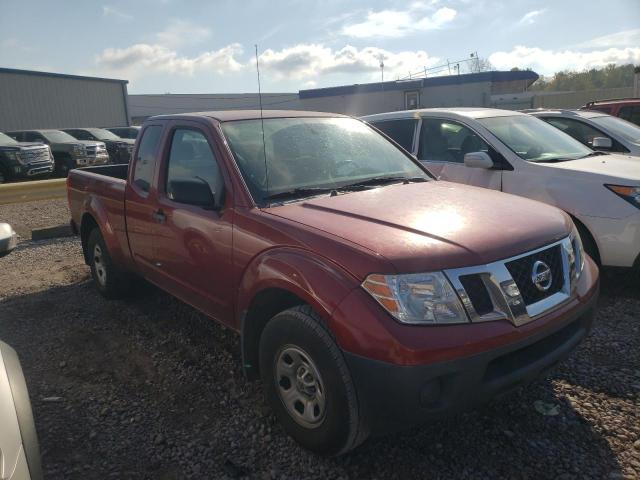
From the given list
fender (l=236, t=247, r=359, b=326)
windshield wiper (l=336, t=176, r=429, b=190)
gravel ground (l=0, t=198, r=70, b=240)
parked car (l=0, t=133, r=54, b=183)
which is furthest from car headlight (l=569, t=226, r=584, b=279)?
parked car (l=0, t=133, r=54, b=183)

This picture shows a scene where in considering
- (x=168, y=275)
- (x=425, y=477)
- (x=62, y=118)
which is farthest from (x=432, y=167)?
(x=62, y=118)

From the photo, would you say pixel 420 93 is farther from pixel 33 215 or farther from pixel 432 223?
pixel 432 223

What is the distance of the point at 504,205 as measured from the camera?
3.00 meters

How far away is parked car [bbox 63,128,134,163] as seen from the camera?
67.4ft

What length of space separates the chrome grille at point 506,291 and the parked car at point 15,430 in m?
1.75

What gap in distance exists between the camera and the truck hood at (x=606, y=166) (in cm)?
457

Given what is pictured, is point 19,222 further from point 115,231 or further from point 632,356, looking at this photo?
point 632,356

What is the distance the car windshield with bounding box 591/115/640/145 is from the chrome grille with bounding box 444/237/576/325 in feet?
20.3

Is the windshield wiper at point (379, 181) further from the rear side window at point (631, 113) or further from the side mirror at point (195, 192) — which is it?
the rear side window at point (631, 113)

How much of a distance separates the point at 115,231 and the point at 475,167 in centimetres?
369

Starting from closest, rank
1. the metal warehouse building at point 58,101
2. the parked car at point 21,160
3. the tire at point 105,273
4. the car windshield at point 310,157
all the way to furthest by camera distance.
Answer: the car windshield at point 310,157
the tire at point 105,273
the parked car at point 21,160
the metal warehouse building at point 58,101

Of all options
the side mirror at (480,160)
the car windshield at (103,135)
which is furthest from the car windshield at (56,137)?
the side mirror at (480,160)

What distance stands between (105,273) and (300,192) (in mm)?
2813

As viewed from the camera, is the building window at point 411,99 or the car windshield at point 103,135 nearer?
the car windshield at point 103,135
